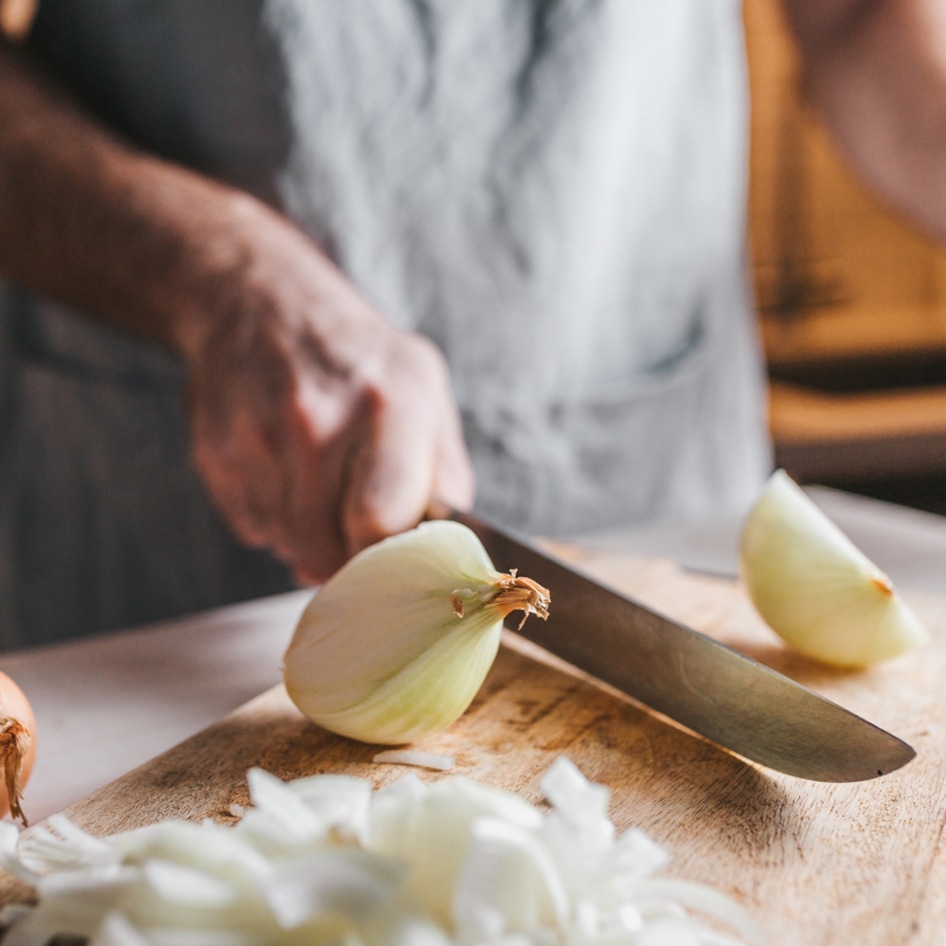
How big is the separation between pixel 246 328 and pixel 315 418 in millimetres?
136

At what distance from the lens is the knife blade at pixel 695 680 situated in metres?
0.64

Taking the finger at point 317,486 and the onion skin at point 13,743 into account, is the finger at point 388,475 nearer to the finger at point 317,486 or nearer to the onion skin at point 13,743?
the finger at point 317,486

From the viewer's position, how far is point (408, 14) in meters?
1.19

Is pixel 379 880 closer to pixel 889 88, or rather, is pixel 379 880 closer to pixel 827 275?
pixel 889 88

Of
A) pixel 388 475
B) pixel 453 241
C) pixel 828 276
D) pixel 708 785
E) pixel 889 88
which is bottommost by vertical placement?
pixel 828 276

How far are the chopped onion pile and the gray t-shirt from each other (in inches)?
30.4

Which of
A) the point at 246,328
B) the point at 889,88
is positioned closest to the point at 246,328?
the point at 246,328

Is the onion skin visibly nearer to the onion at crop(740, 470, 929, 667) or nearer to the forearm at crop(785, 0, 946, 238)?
the onion at crop(740, 470, 929, 667)

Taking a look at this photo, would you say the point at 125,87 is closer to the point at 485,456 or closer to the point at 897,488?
the point at 485,456

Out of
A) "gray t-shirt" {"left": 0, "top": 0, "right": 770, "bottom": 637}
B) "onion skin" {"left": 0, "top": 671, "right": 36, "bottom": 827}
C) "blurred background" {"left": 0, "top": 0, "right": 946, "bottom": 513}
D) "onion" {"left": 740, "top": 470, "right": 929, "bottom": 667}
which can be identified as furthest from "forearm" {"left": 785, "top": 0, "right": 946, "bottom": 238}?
"blurred background" {"left": 0, "top": 0, "right": 946, "bottom": 513}

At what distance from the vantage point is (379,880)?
1.51 feet

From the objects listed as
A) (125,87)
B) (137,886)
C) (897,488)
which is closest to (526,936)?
(137,886)

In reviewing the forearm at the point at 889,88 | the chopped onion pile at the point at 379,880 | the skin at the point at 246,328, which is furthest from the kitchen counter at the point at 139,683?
the forearm at the point at 889,88

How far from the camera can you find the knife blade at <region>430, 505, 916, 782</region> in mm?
642
